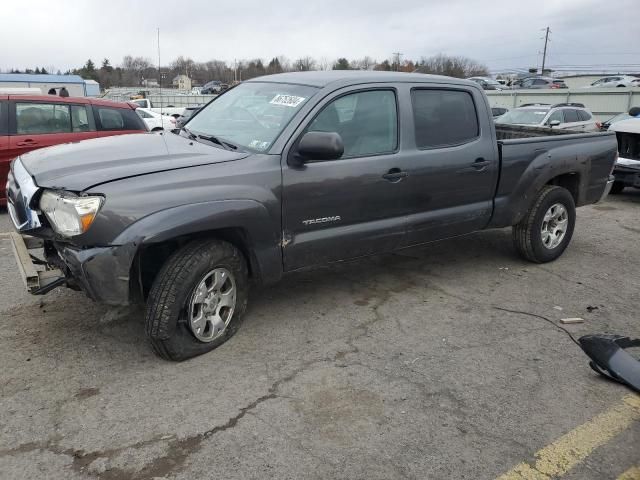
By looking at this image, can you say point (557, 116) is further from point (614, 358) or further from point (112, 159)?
point (112, 159)

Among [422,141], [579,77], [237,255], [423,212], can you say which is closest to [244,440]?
[237,255]

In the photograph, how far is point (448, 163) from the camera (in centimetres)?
457

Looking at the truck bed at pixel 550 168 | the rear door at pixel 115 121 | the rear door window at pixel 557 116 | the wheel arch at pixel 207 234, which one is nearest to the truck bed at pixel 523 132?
the truck bed at pixel 550 168

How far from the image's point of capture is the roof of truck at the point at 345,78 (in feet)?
13.6

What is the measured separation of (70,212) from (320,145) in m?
1.57

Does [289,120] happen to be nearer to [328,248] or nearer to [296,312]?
[328,248]

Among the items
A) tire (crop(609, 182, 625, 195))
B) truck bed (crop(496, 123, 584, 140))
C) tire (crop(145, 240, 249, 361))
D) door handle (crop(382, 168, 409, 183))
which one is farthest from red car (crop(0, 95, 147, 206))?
tire (crop(609, 182, 625, 195))

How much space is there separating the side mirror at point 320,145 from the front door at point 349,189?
0.45 feet

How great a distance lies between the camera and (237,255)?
3.64m

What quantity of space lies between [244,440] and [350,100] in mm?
2549

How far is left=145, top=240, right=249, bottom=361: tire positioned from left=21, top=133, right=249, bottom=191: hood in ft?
1.82

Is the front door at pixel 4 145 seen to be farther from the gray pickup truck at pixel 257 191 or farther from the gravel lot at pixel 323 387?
the gray pickup truck at pixel 257 191

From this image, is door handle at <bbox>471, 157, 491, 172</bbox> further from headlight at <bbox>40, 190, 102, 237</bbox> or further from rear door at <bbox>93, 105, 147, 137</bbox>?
rear door at <bbox>93, 105, 147, 137</bbox>

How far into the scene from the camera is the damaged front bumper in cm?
309
